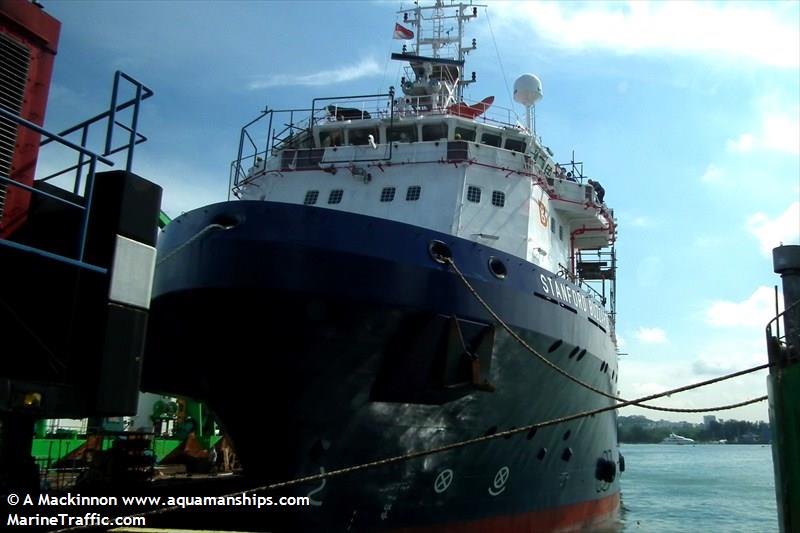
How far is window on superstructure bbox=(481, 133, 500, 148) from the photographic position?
47.4 ft

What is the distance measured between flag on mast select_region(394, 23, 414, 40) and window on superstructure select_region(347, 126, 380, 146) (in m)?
6.10

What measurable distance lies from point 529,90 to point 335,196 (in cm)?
710

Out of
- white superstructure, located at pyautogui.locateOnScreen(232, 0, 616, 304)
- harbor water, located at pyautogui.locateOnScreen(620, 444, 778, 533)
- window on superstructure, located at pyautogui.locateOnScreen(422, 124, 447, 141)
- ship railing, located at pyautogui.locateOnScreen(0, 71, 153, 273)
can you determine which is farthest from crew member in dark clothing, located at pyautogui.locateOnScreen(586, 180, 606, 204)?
ship railing, located at pyautogui.locateOnScreen(0, 71, 153, 273)

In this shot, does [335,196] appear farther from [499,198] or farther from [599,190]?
→ [599,190]

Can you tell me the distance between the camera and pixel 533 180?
1326 centimetres

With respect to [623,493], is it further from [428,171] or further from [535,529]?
[428,171]

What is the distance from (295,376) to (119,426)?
15824 millimetres

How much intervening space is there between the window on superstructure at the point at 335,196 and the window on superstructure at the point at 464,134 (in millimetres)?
2977

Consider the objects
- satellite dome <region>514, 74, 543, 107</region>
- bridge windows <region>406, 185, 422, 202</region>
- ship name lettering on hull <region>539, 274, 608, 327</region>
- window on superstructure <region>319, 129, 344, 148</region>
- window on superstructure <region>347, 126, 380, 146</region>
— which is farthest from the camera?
satellite dome <region>514, 74, 543, 107</region>

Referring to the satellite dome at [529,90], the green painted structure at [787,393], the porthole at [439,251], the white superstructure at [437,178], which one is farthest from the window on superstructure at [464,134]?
the green painted structure at [787,393]

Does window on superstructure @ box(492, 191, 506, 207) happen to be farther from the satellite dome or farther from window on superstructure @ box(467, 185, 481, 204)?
the satellite dome

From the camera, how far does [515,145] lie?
48.1 feet

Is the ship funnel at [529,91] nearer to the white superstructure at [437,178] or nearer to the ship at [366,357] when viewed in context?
the white superstructure at [437,178]

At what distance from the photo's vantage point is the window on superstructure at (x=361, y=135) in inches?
566
